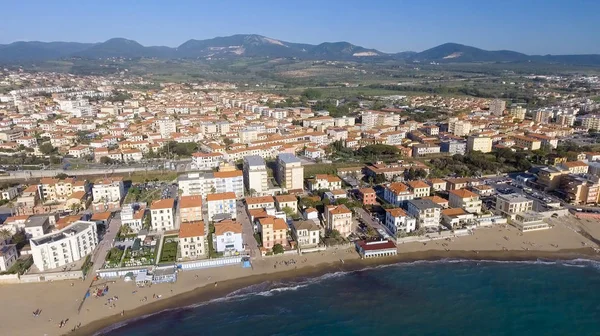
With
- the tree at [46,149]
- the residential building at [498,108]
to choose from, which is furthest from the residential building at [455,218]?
the residential building at [498,108]

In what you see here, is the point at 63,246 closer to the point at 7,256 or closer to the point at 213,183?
the point at 7,256

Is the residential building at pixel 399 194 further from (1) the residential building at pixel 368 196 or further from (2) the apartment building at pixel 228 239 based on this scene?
(2) the apartment building at pixel 228 239

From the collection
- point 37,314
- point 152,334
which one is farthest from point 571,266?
point 37,314

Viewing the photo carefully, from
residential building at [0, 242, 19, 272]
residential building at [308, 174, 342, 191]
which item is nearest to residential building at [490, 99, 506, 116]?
residential building at [308, 174, 342, 191]

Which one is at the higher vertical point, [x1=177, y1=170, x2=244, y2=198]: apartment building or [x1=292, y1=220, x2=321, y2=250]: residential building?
[x1=177, y1=170, x2=244, y2=198]: apartment building

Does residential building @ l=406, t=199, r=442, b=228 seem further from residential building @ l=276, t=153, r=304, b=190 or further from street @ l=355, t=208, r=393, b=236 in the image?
residential building @ l=276, t=153, r=304, b=190

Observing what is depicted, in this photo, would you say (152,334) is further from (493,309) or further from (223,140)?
(223,140)
